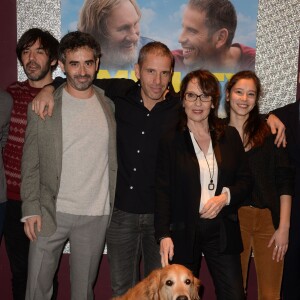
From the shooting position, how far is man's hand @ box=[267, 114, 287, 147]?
8.22 ft

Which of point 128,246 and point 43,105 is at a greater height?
point 43,105

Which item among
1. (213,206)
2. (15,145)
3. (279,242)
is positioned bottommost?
(279,242)

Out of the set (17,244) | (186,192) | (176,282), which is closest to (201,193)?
(186,192)

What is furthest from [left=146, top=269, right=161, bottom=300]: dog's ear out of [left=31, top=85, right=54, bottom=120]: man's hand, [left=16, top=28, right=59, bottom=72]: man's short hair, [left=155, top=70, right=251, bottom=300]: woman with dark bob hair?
[left=16, top=28, right=59, bottom=72]: man's short hair

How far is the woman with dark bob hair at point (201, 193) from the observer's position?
223cm

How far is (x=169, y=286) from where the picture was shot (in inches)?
87.6

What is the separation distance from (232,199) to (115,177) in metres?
0.73

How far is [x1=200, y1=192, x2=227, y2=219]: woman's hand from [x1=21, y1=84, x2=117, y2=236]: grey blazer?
2.84 ft

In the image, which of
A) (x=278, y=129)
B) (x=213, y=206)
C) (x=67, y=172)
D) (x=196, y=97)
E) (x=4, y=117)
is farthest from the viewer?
(x=4, y=117)

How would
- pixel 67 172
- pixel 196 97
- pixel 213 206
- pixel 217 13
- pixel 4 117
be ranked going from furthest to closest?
pixel 217 13 < pixel 4 117 < pixel 67 172 < pixel 196 97 < pixel 213 206

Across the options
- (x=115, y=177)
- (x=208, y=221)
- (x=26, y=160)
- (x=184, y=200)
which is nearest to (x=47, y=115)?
(x=26, y=160)

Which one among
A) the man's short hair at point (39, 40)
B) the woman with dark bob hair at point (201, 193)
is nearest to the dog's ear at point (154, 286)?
the woman with dark bob hair at point (201, 193)

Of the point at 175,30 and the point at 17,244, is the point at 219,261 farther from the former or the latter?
the point at 175,30

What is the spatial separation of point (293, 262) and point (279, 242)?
443 mm
